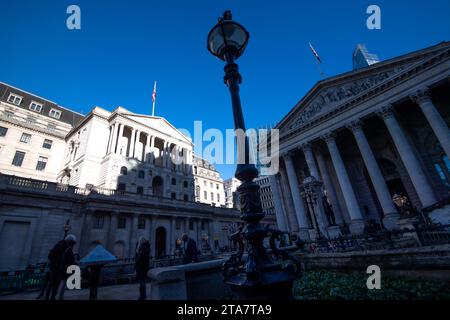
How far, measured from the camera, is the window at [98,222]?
24419 mm

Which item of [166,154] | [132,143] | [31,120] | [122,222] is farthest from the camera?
[166,154]

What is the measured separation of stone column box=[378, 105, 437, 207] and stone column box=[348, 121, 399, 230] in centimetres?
209

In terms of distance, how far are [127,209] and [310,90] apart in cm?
2855

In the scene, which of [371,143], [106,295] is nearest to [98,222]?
[106,295]

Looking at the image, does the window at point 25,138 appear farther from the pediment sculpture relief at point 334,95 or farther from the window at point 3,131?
the pediment sculpture relief at point 334,95

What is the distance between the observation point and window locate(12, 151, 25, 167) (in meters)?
30.6

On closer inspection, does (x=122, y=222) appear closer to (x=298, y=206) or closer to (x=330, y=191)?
(x=298, y=206)

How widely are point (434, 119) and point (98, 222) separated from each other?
3540 centimetres

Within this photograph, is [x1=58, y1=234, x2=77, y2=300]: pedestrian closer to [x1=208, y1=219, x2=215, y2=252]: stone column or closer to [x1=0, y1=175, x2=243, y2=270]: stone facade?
[x1=0, y1=175, x2=243, y2=270]: stone facade

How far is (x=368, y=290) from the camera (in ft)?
19.1

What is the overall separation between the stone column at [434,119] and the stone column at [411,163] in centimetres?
205

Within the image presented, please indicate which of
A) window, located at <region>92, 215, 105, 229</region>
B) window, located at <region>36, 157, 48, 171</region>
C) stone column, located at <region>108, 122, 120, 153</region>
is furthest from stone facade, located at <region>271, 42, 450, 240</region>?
window, located at <region>36, 157, 48, 171</region>

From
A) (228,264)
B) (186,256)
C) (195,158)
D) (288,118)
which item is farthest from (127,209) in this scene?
(195,158)

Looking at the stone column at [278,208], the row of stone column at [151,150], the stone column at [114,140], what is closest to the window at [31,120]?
the row of stone column at [151,150]
